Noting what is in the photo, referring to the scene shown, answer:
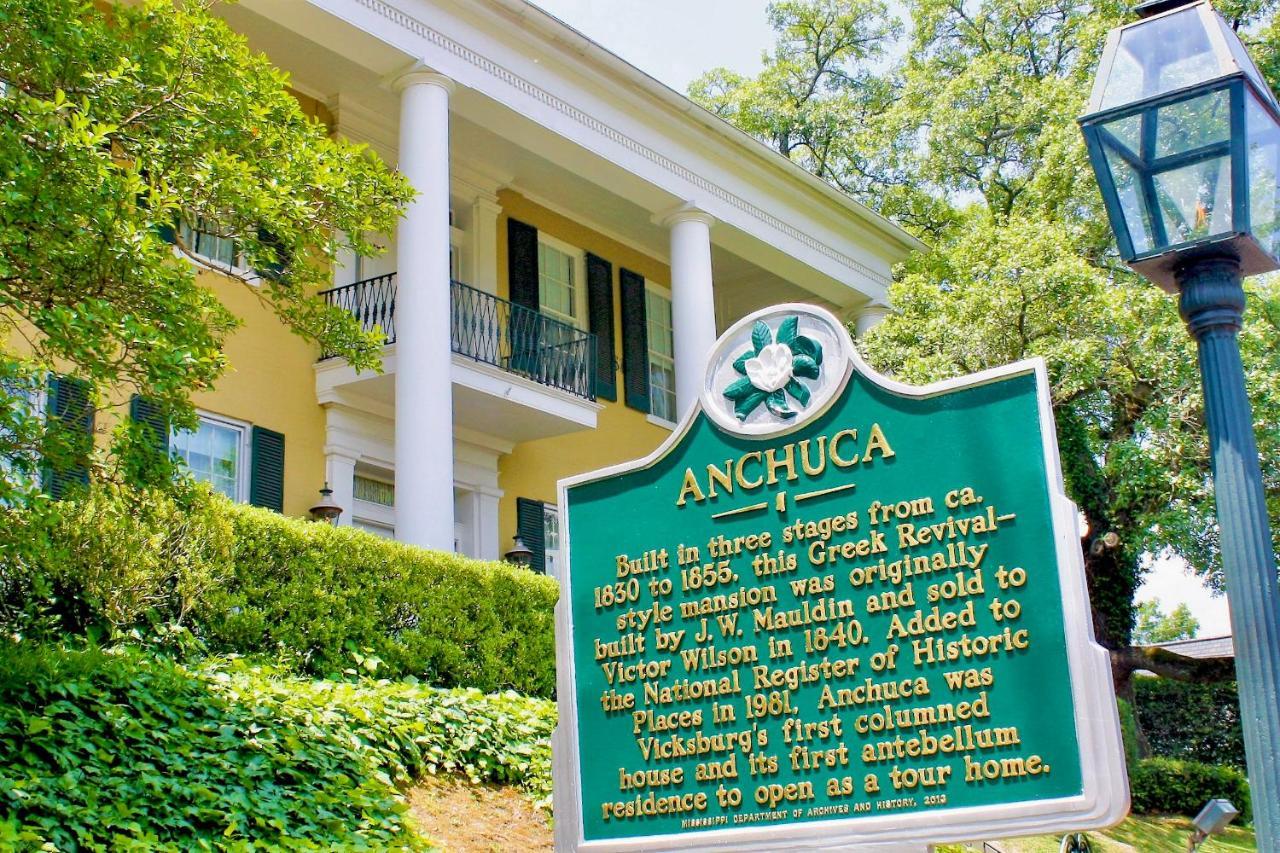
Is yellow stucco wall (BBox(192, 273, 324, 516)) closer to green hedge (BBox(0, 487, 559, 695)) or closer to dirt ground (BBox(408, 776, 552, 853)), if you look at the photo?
green hedge (BBox(0, 487, 559, 695))

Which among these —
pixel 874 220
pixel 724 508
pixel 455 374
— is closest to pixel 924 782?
pixel 724 508

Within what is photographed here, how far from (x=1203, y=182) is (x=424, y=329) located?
9.80 metres

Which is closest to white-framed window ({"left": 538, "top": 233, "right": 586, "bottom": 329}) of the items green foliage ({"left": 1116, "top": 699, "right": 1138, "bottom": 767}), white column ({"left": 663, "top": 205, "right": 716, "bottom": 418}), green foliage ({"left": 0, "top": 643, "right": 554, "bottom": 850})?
white column ({"left": 663, "top": 205, "right": 716, "bottom": 418})

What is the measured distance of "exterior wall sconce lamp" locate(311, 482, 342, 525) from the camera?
14.0 meters

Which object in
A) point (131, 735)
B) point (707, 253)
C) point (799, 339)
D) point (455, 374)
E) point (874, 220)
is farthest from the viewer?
point (874, 220)

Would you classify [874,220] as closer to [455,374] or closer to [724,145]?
[724,145]

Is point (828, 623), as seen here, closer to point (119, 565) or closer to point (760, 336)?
point (760, 336)

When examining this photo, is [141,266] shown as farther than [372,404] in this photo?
No

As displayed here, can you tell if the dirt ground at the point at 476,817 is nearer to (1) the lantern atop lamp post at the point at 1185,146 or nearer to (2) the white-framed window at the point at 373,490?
(1) the lantern atop lamp post at the point at 1185,146

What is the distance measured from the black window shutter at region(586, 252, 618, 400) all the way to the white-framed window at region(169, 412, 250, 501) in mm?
5814

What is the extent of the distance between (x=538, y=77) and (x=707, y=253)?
3314 mm

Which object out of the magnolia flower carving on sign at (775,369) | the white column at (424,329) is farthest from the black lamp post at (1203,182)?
the white column at (424,329)

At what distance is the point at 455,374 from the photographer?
14.9 metres

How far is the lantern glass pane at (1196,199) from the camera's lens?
448 cm
